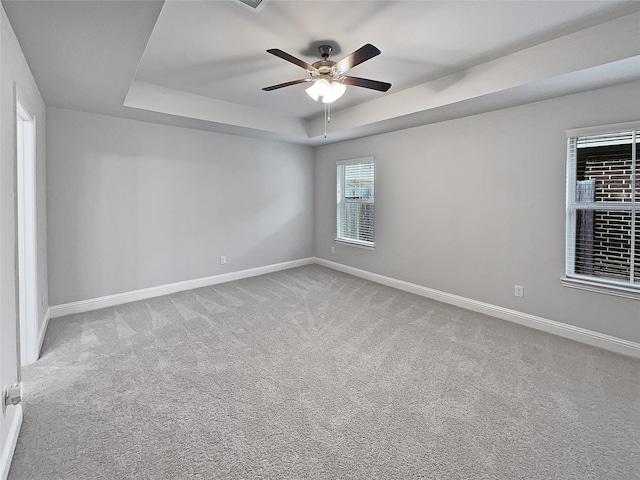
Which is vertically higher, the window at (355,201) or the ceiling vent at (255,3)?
the ceiling vent at (255,3)

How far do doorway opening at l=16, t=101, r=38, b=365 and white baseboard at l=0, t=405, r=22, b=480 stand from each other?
0.95m

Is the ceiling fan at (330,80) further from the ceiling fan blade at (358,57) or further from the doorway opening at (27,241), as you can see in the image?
the doorway opening at (27,241)

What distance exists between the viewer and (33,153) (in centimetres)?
282

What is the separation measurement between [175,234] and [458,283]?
3.93 m

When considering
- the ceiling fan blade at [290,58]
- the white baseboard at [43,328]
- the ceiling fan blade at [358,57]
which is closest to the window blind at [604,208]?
Result: the ceiling fan blade at [358,57]

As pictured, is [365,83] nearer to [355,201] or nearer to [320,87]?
[320,87]

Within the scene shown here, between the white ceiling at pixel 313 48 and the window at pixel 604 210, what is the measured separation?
20.5 inches

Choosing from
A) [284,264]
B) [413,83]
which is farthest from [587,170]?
[284,264]

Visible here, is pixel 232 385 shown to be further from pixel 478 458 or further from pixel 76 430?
pixel 478 458

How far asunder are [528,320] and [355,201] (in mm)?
3062

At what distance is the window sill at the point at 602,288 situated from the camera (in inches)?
112

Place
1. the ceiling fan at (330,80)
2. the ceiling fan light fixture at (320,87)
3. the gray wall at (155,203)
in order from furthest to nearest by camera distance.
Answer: the gray wall at (155,203) < the ceiling fan light fixture at (320,87) < the ceiling fan at (330,80)

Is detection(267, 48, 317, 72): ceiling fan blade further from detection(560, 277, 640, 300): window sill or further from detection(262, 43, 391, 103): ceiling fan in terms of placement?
detection(560, 277, 640, 300): window sill

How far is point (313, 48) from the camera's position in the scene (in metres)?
2.78
